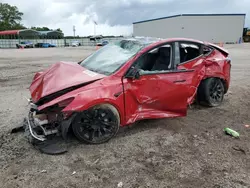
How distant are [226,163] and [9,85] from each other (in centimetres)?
714

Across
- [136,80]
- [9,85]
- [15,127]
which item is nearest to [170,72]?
[136,80]

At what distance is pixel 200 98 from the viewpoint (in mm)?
5461

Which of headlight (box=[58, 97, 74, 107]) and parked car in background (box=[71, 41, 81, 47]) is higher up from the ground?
parked car in background (box=[71, 41, 81, 47])

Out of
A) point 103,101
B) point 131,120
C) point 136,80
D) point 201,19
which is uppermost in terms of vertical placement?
point 201,19

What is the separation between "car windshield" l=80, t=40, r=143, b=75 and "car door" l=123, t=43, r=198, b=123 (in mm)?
406

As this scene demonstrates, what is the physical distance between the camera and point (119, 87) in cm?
378

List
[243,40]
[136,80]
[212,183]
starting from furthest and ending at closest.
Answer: [243,40], [136,80], [212,183]

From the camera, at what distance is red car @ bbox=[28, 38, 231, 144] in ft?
11.5

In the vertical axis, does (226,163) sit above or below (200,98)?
below

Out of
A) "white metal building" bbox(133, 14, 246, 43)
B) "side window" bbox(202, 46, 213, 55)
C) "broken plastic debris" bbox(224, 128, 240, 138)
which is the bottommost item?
"broken plastic debris" bbox(224, 128, 240, 138)

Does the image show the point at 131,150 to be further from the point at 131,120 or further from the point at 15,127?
the point at 15,127

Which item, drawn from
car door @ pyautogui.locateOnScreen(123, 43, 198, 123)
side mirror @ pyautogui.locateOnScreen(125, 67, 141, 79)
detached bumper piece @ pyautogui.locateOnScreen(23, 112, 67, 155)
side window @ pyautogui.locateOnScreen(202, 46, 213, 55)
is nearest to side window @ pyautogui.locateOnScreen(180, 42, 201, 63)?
side window @ pyautogui.locateOnScreen(202, 46, 213, 55)

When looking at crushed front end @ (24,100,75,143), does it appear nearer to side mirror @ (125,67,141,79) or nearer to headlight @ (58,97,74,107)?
headlight @ (58,97,74,107)

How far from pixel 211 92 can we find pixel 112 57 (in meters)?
2.43
